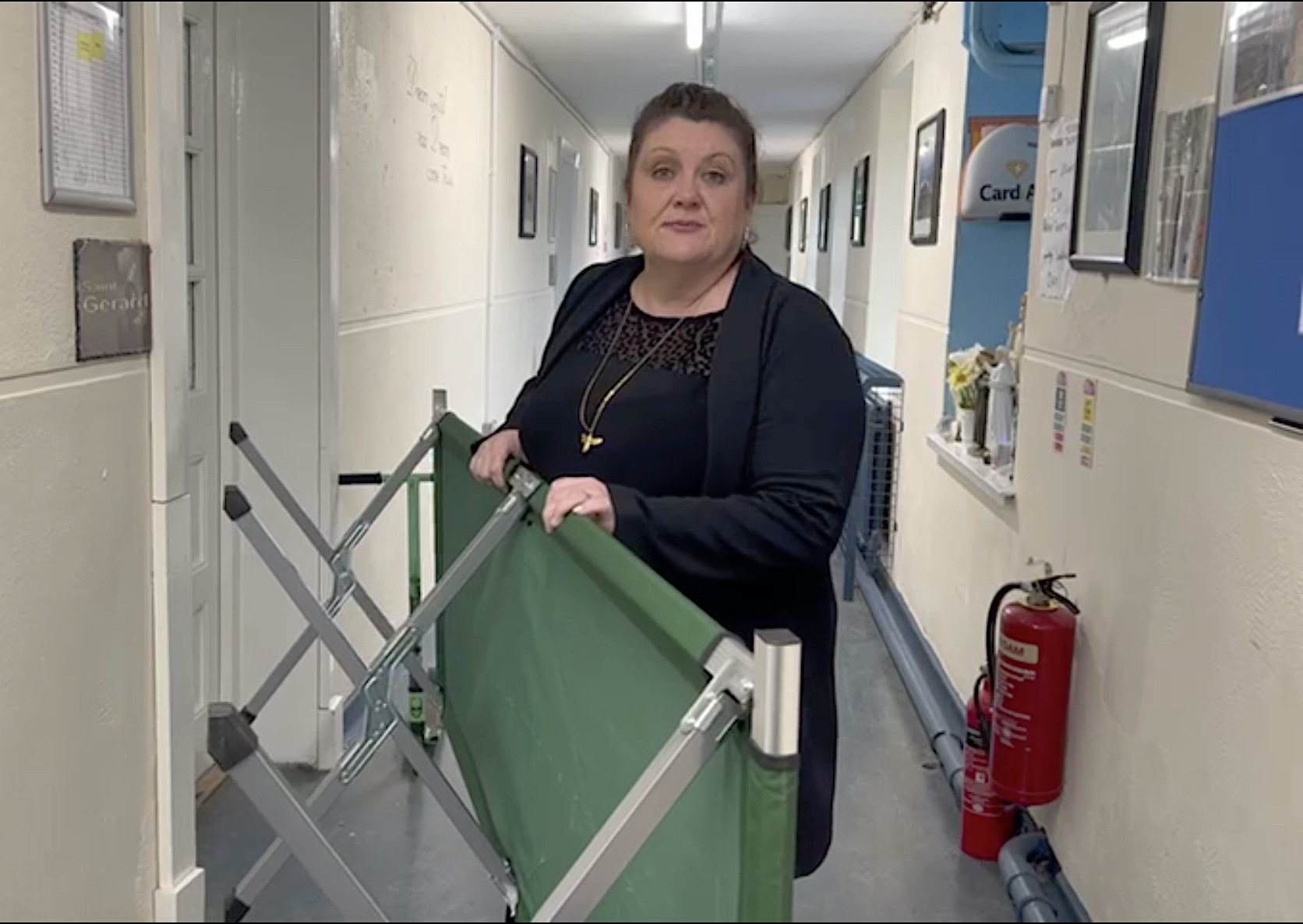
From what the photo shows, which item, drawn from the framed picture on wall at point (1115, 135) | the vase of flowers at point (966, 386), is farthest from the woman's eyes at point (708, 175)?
the vase of flowers at point (966, 386)

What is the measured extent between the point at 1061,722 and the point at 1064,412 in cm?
71

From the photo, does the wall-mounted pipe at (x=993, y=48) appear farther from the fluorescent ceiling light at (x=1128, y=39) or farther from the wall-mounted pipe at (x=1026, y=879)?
the wall-mounted pipe at (x=1026, y=879)

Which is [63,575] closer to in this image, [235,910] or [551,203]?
[235,910]

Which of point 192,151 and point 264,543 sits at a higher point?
point 192,151

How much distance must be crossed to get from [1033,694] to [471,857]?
1.36m

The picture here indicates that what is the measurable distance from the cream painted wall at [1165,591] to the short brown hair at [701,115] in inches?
34.7

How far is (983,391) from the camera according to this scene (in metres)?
3.71

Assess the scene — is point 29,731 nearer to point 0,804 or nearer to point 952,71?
point 0,804

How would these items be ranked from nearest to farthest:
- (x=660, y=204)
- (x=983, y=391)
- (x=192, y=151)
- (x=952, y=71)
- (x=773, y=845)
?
1. (x=773, y=845)
2. (x=660, y=204)
3. (x=192, y=151)
4. (x=983, y=391)
5. (x=952, y=71)

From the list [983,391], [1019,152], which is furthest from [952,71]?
[983,391]

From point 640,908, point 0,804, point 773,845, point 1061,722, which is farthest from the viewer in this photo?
point 1061,722

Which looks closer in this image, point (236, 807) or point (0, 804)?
point (0, 804)

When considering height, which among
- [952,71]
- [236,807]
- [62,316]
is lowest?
[236,807]

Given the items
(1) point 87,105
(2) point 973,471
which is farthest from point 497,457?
(2) point 973,471
